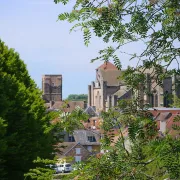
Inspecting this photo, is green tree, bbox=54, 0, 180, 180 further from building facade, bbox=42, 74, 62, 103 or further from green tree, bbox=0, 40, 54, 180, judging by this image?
building facade, bbox=42, 74, 62, 103

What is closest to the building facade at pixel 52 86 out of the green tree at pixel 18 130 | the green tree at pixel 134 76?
the green tree at pixel 18 130

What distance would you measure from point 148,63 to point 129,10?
50cm

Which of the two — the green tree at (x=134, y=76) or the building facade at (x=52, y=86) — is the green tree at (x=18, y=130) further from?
the building facade at (x=52, y=86)

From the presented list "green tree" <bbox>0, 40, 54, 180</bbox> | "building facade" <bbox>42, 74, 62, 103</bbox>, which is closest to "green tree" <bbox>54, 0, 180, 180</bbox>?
"green tree" <bbox>0, 40, 54, 180</bbox>

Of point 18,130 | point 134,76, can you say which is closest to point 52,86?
point 18,130

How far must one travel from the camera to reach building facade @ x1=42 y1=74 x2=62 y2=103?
138m

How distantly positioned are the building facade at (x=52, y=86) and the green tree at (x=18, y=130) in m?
114

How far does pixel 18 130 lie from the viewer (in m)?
20.7

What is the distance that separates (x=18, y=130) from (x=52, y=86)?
4639 inches

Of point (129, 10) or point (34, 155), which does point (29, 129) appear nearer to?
point (34, 155)

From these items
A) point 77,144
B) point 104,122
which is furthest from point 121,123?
point 77,144

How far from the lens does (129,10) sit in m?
5.57

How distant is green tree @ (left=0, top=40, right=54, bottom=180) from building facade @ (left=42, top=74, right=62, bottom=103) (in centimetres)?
11422

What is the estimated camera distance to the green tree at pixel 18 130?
760 inches
